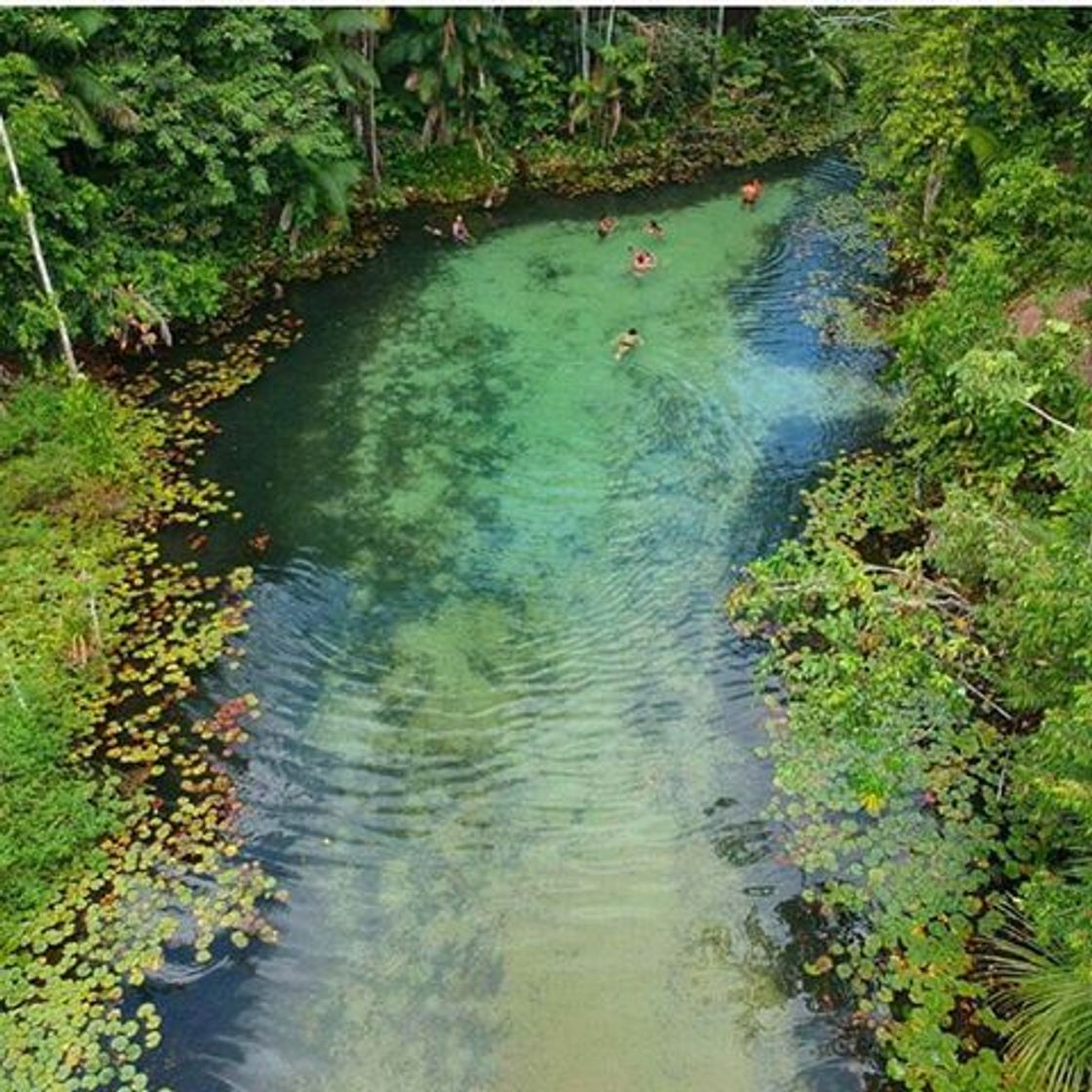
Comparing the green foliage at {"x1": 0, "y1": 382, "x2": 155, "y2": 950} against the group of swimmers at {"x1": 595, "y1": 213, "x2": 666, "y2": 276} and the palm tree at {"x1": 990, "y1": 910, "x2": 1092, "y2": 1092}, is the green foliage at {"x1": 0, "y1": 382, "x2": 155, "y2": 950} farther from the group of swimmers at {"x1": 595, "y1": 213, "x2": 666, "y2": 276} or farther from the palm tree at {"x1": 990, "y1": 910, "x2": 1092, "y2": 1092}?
the group of swimmers at {"x1": 595, "y1": 213, "x2": 666, "y2": 276}

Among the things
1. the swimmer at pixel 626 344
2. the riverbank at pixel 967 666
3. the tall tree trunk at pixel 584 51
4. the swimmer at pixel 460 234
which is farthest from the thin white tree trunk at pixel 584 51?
the riverbank at pixel 967 666

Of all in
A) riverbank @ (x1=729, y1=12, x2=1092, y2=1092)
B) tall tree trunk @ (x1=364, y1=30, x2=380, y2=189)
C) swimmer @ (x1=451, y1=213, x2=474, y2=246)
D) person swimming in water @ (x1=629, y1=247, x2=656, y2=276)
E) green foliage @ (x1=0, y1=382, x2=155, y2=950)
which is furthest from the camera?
swimmer @ (x1=451, y1=213, x2=474, y2=246)

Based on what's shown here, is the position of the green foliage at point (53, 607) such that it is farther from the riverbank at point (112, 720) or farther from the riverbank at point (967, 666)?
the riverbank at point (967, 666)

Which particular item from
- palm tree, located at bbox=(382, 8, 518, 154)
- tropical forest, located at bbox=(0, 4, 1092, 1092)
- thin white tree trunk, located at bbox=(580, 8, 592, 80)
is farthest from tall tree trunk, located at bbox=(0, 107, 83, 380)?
thin white tree trunk, located at bbox=(580, 8, 592, 80)

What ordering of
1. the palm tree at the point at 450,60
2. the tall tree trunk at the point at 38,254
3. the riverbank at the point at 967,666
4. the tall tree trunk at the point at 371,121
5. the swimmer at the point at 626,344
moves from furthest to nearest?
the palm tree at the point at 450,60, the tall tree trunk at the point at 371,121, the swimmer at the point at 626,344, the tall tree trunk at the point at 38,254, the riverbank at the point at 967,666

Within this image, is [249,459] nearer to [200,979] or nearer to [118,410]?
[118,410]
